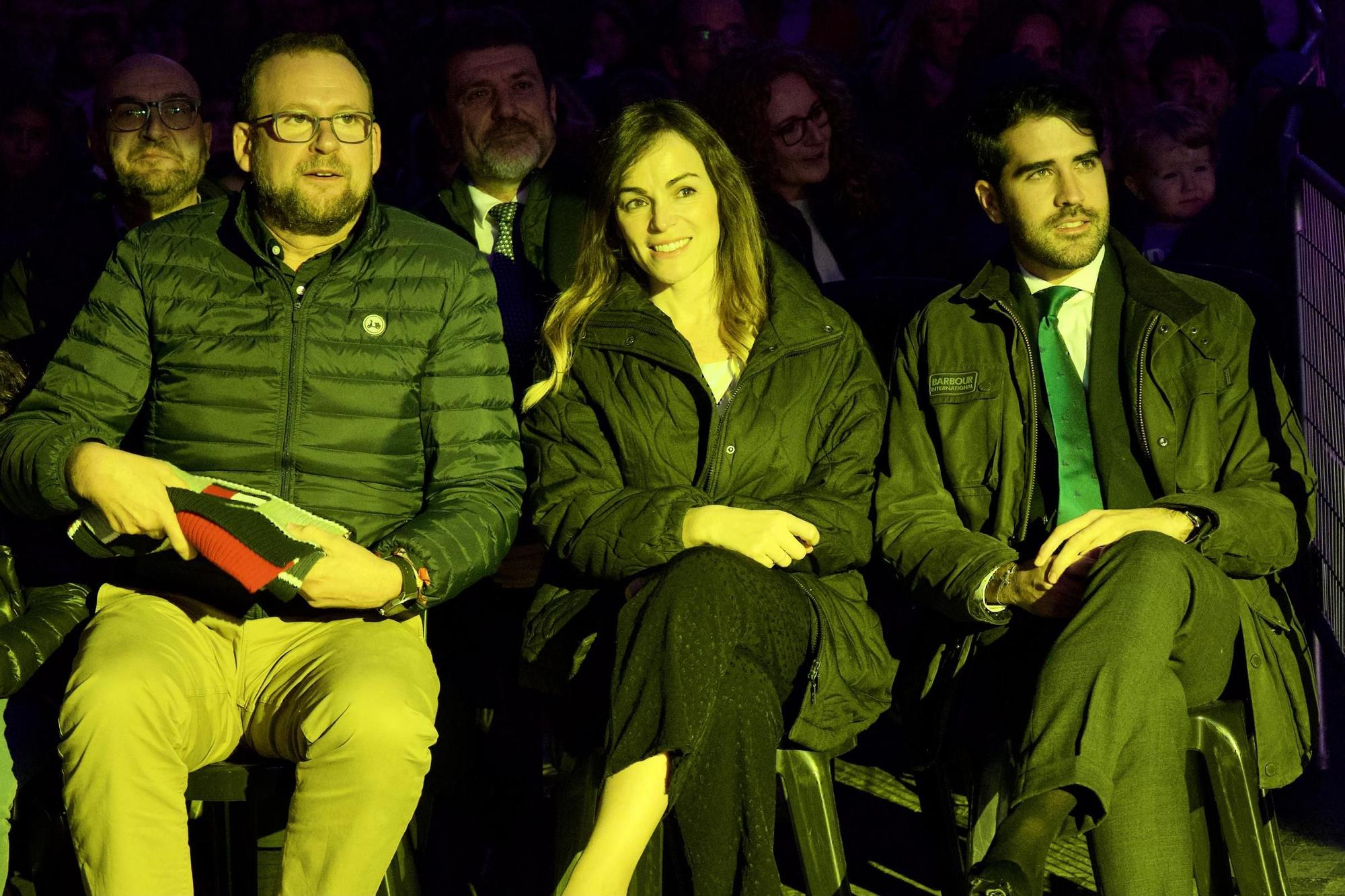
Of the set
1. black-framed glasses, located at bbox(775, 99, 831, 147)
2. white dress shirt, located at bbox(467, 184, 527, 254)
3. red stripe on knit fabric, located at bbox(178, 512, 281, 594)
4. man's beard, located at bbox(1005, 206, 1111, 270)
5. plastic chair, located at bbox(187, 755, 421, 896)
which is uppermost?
black-framed glasses, located at bbox(775, 99, 831, 147)

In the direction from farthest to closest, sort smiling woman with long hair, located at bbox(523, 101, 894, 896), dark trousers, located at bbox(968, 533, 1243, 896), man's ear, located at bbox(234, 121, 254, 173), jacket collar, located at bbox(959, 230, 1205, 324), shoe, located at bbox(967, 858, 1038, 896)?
man's ear, located at bbox(234, 121, 254, 173), jacket collar, located at bbox(959, 230, 1205, 324), smiling woman with long hair, located at bbox(523, 101, 894, 896), dark trousers, located at bbox(968, 533, 1243, 896), shoe, located at bbox(967, 858, 1038, 896)

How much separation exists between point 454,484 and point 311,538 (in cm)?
39

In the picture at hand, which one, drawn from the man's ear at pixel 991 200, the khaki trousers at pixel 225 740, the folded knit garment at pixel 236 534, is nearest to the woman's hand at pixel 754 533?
the khaki trousers at pixel 225 740

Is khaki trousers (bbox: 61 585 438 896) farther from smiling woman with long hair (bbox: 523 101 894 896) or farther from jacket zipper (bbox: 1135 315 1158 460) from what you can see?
jacket zipper (bbox: 1135 315 1158 460)

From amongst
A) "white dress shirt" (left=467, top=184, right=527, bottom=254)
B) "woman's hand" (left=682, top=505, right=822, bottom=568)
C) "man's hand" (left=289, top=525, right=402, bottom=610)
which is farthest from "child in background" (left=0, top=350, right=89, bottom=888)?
"white dress shirt" (left=467, top=184, right=527, bottom=254)

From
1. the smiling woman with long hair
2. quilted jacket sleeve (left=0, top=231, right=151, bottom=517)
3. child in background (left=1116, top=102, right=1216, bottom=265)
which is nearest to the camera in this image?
the smiling woman with long hair

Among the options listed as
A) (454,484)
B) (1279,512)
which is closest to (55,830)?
(454,484)

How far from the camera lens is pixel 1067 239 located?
12.0ft

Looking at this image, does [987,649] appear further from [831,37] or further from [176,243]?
[831,37]

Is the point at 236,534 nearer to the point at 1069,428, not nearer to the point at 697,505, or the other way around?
the point at 697,505

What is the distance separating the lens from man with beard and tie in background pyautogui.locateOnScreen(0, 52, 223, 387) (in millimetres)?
4324

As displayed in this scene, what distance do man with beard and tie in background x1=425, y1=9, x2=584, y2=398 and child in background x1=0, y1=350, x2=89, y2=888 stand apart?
1.21 metres

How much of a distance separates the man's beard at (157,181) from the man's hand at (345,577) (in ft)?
5.02

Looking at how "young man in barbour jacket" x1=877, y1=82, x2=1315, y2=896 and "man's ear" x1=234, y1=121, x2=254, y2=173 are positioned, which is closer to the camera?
"young man in barbour jacket" x1=877, y1=82, x2=1315, y2=896
